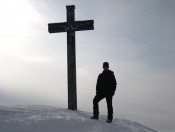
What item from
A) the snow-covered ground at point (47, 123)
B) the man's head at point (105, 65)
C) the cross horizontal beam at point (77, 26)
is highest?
the cross horizontal beam at point (77, 26)

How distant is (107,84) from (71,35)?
12.0 feet

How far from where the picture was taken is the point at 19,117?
878 cm

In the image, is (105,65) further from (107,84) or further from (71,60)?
(71,60)

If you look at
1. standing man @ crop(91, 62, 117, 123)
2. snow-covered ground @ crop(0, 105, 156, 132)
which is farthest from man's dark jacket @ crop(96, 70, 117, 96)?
snow-covered ground @ crop(0, 105, 156, 132)

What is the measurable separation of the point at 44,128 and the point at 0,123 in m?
1.19

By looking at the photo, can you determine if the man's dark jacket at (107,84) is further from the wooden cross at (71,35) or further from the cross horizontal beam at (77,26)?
the cross horizontal beam at (77,26)

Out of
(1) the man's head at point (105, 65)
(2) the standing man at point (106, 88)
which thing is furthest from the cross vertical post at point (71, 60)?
(1) the man's head at point (105, 65)

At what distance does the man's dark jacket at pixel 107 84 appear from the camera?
9.70 m

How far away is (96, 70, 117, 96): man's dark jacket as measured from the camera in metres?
9.70

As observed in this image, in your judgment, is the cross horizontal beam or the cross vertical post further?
the cross horizontal beam

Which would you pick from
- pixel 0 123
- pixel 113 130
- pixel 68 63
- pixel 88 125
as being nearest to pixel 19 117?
pixel 0 123

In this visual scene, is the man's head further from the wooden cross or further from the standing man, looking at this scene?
the wooden cross

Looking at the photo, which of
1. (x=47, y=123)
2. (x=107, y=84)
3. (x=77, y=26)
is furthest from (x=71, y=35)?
(x=47, y=123)

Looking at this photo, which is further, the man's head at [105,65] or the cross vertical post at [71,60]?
the cross vertical post at [71,60]
